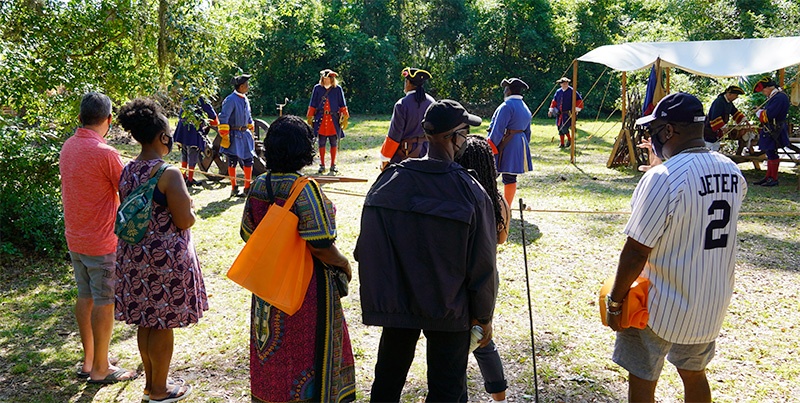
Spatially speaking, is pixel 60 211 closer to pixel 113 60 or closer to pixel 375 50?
pixel 113 60

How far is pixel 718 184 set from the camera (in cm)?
286

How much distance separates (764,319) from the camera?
218 inches

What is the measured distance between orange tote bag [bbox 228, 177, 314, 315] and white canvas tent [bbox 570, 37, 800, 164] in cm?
1018

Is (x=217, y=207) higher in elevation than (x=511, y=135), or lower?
lower

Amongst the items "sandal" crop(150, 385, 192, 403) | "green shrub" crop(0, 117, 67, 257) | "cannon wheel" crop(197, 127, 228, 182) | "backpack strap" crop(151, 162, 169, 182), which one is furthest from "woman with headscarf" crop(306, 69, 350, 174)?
"backpack strap" crop(151, 162, 169, 182)

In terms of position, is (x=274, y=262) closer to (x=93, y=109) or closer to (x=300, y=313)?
(x=300, y=313)

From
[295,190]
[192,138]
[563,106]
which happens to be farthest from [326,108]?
[295,190]

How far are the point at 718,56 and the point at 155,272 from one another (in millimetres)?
10966

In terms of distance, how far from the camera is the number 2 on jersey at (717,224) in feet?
9.39

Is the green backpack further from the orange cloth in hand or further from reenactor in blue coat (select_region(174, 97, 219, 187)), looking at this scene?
reenactor in blue coat (select_region(174, 97, 219, 187))

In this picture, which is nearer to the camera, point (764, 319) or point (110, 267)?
point (110, 267)

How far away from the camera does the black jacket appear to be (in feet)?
9.12

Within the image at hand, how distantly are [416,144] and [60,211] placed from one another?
13.1 ft

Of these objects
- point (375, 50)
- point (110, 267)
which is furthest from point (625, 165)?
point (375, 50)
